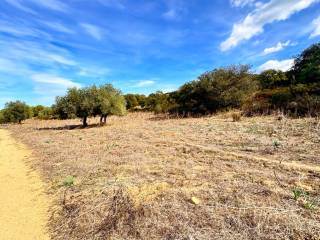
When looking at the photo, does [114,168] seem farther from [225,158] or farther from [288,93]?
[288,93]

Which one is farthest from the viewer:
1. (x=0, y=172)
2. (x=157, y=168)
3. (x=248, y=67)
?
(x=248, y=67)

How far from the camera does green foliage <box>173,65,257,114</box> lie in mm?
25203

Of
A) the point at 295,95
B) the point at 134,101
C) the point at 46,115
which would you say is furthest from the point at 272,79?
the point at 46,115

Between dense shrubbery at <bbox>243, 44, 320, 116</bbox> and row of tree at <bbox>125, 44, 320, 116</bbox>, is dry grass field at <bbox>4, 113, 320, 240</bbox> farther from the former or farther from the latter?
row of tree at <bbox>125, 44, 320, 116</bbox>

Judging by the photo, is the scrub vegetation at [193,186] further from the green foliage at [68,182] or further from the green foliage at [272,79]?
the green foliage at [272,79]

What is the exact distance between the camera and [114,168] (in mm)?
8242

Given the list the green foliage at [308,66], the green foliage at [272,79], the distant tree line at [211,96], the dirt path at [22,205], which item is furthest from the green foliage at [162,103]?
the dirt path at [22,205]

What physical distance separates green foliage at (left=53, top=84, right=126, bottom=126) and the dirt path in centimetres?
1433

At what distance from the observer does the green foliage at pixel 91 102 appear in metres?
24.3

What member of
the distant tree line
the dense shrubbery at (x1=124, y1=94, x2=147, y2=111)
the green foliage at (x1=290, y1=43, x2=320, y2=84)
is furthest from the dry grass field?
the dense shrubbery at (x1=124, y1=94, x2=147, y2=111)

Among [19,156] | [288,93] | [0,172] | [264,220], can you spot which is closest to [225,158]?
[264,220]

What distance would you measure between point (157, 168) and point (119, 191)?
6.13 feet

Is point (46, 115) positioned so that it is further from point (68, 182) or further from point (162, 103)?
point (68, 182)

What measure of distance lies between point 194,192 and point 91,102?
1962 centimetres
